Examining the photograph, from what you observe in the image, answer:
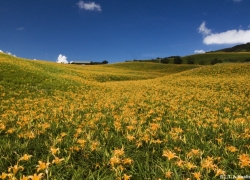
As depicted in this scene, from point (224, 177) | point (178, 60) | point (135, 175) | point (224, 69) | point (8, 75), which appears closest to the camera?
point (224, 177)

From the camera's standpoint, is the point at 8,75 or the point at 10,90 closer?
the point at 10,90

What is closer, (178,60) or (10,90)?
(10,90)

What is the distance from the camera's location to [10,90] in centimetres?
1728

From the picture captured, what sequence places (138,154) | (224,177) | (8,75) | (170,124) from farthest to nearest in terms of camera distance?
(8,75)
(170,124)
(138,154)
(224,177)

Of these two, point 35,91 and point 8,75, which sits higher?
point 8,75

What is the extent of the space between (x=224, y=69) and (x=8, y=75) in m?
30.8

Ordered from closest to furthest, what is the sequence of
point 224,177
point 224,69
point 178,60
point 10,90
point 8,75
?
1. point 224,177
2. point 10,90
3. point 8,75
4. point 224,69
5. point 178,60

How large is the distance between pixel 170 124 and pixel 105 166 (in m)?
3.10

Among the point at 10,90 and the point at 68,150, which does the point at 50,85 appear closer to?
the point at 10,90


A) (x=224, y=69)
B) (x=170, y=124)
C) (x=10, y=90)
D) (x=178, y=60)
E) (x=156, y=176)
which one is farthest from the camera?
(x=178, y=60)

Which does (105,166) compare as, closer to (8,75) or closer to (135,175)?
(135,175)

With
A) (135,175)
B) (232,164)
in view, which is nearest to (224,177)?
(232,164)

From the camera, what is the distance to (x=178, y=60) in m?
99.9

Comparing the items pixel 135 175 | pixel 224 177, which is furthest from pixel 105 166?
pixel 224 177
